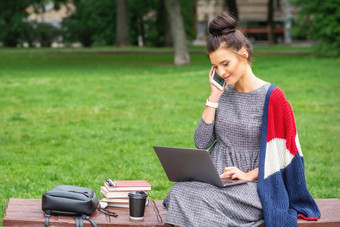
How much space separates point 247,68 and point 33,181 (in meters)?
3.61

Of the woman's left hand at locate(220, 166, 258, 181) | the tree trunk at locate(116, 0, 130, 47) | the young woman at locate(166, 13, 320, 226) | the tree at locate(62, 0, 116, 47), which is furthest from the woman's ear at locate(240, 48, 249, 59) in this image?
the tree at locate(62, 0, 116, 47)

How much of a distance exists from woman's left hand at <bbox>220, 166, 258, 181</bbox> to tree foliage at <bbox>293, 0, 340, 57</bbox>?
19.7m

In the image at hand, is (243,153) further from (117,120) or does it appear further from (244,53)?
(117,120)

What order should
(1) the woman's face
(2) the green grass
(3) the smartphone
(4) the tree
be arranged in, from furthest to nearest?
(4) the tree
(2) the green grass
(3) the smartphone
(1) the woman's face

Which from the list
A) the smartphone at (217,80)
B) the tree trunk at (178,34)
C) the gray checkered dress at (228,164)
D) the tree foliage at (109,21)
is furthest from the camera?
the tree foliage at (109,21)

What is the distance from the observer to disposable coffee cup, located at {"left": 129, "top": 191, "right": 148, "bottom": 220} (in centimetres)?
425

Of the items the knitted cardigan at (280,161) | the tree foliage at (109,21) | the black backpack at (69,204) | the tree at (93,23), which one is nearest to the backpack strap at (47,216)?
the black backpack at (69,204)

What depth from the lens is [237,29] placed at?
434cm

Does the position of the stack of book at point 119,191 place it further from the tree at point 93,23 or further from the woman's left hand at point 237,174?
the tree at point 93,23

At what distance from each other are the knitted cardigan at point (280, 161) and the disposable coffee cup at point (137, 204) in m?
0.79

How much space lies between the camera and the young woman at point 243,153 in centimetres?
409

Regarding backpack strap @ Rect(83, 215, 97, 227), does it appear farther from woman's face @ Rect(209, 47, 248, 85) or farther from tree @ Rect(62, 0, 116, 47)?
tree @ Rect(62, 0, 116, 47)

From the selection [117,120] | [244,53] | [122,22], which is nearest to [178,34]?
[117,120]

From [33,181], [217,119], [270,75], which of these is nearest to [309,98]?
[270,75]
